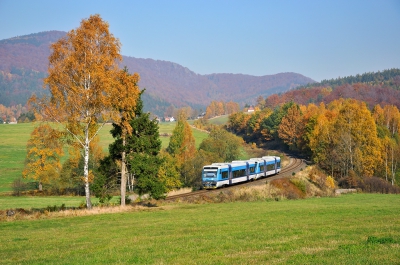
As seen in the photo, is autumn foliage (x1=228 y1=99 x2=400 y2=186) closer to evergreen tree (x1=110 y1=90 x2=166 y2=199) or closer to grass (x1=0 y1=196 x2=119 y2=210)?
grass (x1=0 y1=196 x2=119 y2=210)

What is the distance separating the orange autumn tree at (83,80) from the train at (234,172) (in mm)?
22139

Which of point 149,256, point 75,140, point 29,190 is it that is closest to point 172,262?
point 149,256

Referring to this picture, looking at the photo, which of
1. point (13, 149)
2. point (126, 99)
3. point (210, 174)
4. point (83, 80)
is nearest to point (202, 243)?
point (126, 99)

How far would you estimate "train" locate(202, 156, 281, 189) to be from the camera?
49312 millimetres

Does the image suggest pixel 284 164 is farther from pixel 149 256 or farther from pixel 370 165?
pixel 149 256

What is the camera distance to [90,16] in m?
29.2

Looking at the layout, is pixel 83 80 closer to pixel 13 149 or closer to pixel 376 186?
pixel 376 186

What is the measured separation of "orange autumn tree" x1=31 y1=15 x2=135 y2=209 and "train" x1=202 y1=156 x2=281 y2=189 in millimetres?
22139

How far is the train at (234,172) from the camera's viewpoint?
49.3m

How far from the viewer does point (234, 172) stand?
52812 millimetres

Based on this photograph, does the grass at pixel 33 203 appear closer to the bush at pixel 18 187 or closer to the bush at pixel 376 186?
the bush at pixel 18 187

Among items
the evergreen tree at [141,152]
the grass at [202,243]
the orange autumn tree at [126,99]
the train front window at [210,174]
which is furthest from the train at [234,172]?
the grass at [202,243]

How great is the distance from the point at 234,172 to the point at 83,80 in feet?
93.1

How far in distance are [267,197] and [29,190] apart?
3998cm
